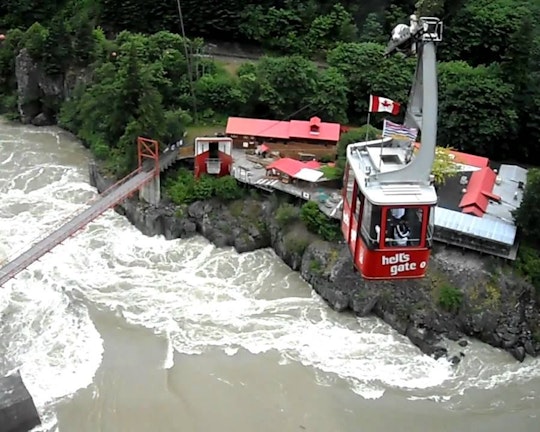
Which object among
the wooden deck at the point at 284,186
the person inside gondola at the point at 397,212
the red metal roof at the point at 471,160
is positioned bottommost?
the wooden deck at the point at 284,186

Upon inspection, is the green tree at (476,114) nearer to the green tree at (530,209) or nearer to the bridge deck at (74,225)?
the green tree at (530,209)

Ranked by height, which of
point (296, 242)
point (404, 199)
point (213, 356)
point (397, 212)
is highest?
point (404, 199)

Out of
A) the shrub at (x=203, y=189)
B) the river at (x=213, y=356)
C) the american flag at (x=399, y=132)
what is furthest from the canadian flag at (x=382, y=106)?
the shrub at (x=203, y=189)

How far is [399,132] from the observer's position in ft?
56.3

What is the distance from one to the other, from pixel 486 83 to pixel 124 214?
14996mm

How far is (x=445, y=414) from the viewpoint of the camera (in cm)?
2106

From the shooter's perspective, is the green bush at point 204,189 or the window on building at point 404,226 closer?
the window on building at point 404,226

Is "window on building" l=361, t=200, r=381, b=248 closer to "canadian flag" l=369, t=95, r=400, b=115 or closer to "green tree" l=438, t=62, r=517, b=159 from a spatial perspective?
"canadian flag" l=369, t=95, r=400, b=115

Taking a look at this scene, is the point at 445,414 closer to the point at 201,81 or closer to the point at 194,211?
the point at 194,211

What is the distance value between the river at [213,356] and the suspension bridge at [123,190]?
139cm

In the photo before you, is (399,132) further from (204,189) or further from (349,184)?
(204,189)

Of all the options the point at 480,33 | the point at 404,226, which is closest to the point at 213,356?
the point at 404,226

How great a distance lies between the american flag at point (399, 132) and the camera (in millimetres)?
17019

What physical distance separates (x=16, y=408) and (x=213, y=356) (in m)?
5.75
